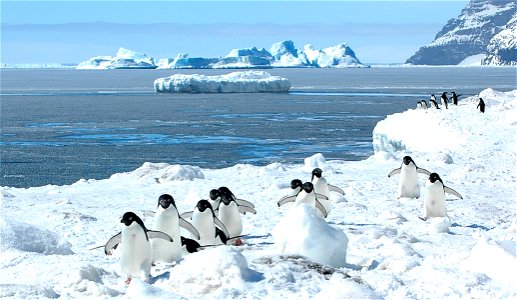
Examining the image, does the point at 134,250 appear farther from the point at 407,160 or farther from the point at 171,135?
the point at 171,135

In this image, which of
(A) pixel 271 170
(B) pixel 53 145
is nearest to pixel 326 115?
(B) pixel 53 145

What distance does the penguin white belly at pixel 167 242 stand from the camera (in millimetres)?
7797

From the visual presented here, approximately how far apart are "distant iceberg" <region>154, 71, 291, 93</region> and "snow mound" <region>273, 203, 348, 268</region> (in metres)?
67.7

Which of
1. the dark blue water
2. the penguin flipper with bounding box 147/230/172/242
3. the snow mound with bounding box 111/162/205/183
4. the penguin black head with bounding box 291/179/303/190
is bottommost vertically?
the dark blue water

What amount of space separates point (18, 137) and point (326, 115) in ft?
60.5

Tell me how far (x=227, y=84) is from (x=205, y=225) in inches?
2669

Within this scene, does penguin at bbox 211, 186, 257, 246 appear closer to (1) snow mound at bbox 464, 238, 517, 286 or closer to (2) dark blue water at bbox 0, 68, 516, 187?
(1) snow mound at bbox 464, 238, 517, 286

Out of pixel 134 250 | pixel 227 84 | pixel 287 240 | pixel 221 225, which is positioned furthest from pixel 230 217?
pixel 227 84

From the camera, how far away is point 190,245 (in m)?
8.15

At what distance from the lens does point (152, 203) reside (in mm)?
12773

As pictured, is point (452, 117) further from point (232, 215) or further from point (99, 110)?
point (99, 110)

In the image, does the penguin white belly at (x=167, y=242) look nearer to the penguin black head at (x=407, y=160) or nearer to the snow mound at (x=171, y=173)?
the penguin black head at (x=407, y=160)

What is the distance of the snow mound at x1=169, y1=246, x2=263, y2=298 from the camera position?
6781 millimetres

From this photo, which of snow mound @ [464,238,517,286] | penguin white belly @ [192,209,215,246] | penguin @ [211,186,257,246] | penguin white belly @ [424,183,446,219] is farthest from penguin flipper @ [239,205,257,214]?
snow mound @ [464,238,517,286]
